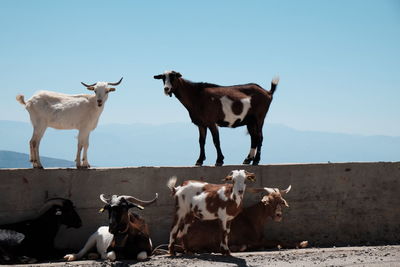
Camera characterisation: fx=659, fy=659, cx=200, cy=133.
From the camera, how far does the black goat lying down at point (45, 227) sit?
10055 mm

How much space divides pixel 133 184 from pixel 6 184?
2039 millimetres

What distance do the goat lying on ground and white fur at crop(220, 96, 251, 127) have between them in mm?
2298

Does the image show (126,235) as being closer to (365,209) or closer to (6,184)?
(6,184)

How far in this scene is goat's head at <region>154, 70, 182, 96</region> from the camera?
11.4m

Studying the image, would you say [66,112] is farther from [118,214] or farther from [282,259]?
[282,259]

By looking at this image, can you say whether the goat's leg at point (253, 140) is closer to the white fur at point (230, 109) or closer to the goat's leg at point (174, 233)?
the white fur at point (230, 109)

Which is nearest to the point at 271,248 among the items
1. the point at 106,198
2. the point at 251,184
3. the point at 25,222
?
the point at 251,184

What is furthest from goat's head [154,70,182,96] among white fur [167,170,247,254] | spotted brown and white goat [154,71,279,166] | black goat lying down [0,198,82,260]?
black goat lying down [0,198,82,260]

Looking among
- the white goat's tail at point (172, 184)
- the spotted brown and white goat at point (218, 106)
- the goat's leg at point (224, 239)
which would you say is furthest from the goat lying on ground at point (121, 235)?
the spotted brown and white goat at point (218, 106)

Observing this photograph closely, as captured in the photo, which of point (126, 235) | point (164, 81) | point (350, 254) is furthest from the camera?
point (164, 81)

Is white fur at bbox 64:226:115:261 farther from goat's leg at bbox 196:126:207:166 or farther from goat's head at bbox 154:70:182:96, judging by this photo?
goat's head at bbox 154:70:182:96

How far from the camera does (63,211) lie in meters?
10.4

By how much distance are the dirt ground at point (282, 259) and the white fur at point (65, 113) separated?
204cm

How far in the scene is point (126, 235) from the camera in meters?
9.90
